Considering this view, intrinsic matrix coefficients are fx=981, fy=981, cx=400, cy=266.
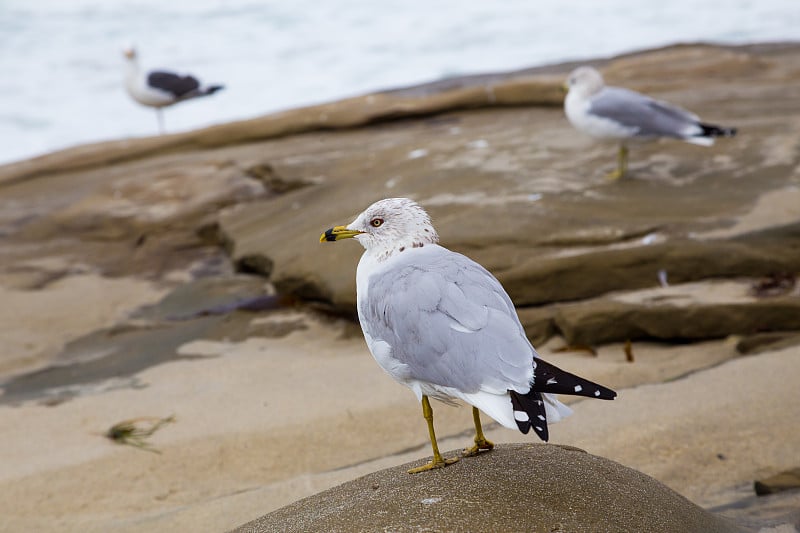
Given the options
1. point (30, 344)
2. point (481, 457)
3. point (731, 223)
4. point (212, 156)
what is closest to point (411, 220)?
point (481, 457)

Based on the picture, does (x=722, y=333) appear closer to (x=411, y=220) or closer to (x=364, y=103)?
(x=411, y=220)

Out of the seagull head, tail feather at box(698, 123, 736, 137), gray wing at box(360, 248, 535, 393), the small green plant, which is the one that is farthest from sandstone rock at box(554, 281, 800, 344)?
the seagull head

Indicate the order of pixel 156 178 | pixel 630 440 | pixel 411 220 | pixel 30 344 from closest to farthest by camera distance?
pixel 411 220
pixel 630 440
pixel 30 344
pixel 156 178

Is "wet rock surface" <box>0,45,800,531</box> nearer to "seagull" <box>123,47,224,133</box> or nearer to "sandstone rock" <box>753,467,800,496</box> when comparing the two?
"sandstone rock" <box>753,467,800,496</box>

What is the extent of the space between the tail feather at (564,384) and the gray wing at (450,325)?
0.08ft

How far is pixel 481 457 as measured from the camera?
2729 mm

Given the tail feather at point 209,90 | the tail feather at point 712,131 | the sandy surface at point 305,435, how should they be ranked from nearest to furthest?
1. the sandy surface at point 305,435
2. the tail feather at point 712,131
3. the tail feather at point 209,90

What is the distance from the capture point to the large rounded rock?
2297 mm

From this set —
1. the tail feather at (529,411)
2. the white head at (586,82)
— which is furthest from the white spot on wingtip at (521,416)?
the white head at (586,82)

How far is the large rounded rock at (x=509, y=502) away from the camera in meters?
2.30

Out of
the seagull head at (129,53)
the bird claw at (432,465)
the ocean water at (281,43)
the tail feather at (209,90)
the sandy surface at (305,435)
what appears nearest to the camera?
the bird claw at (432,465)

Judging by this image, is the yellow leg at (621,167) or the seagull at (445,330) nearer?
the seagull at (445,330)

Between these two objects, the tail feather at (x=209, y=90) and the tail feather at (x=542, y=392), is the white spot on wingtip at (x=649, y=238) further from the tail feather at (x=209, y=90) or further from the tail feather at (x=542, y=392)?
the tail feather at (x=209, y=90)

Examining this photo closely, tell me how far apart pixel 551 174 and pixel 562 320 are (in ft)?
4.86
